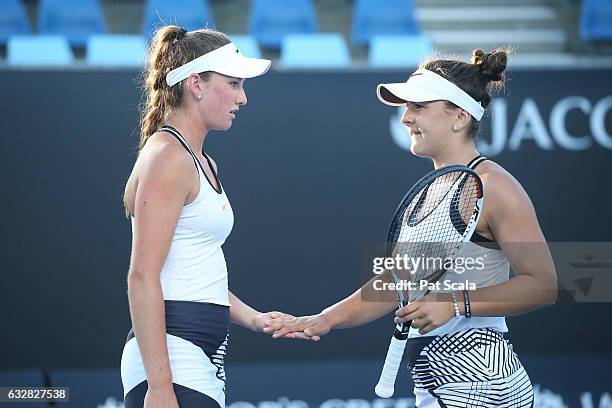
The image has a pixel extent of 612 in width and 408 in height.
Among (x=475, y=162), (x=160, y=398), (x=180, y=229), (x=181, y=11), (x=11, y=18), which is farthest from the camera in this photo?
(x=181, y=11)

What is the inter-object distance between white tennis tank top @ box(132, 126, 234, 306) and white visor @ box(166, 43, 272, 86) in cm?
18

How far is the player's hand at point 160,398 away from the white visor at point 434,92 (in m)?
1.18

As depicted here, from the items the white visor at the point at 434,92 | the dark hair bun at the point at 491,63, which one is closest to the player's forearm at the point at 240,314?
the white visor at the point at 434,92

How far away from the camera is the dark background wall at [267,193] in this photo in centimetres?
509

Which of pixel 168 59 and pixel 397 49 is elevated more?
pixel 397 49

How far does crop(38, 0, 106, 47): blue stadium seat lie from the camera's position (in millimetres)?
7723

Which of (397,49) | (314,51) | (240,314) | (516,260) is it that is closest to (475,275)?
(516,260)

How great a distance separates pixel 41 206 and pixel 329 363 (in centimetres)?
178

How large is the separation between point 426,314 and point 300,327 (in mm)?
710

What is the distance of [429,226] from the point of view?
2.87m

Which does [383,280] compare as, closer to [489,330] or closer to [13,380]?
[489,330]

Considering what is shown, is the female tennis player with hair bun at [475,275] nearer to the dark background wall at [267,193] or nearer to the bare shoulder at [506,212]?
the bare shoulder at [506,212]

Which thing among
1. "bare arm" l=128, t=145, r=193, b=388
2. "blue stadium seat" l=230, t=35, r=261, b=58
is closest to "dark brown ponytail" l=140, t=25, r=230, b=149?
"bare arm" l=128, t=145, r=193, b=388

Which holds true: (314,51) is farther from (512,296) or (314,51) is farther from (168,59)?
(512,296)
